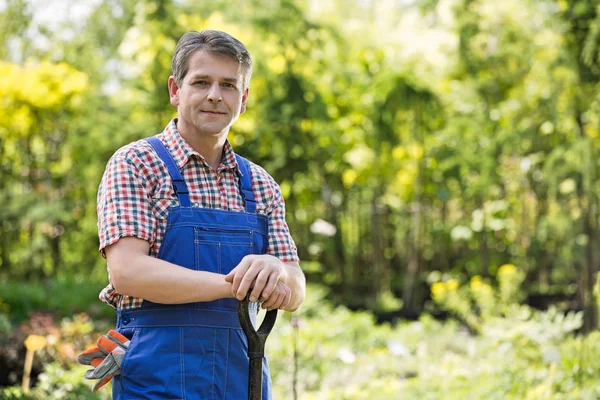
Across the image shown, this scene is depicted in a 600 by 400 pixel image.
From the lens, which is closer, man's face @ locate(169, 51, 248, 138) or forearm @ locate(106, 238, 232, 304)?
forearm @ locate(106, 238, 232, 304)

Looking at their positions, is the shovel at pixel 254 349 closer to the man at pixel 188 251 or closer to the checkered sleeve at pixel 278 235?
the man at pixel 188 251

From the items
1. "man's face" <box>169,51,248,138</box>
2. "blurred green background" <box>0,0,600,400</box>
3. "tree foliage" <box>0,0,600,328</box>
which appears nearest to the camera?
"man's face" <box>169,51,248,138</box>

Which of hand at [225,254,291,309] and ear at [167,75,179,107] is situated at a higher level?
ear at [167,75,179,107]

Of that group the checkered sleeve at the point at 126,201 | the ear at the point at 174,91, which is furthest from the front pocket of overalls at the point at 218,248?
the ear at the point at 174,91

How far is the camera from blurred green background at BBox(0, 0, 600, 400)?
21.1 ft

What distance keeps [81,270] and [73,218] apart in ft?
2.74

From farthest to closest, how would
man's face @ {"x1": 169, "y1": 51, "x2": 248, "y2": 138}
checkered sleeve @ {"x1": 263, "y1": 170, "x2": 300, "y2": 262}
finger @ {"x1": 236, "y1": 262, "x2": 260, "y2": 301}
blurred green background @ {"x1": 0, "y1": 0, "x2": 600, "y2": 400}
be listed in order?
blurred green background @ {"x1": 0, "y1": 0, "x2": 600, "y2": 400}, checkered sleeve @ {"x1": 263, "y1": 170, "x2": 300, "y2": 262}, man's face @ {"x1": 169, "y1": 51, "x2": 248, "y2": 138}, finger @ {"x1": 236, "y1": 262, "x2": 260, "y2": 301}

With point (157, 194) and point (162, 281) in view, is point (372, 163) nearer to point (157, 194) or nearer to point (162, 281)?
point (157, 194)

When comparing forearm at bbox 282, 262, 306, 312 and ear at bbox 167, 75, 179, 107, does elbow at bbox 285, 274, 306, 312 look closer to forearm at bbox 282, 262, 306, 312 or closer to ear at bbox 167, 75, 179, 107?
forearm at bbox 282, 262, 306, 312

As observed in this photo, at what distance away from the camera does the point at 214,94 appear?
68.5 inches

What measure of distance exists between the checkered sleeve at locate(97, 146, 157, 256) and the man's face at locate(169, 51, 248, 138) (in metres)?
0.15

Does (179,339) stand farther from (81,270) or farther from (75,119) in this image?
(81,270)

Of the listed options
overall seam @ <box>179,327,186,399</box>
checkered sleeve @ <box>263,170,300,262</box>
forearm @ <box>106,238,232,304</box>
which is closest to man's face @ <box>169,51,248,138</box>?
checkered sleeve @ <box>263,170,300,262</box>

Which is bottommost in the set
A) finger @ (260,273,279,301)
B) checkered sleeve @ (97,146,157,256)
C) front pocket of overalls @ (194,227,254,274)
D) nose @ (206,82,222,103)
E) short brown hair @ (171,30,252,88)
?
finger @ (260,273,279,301)
